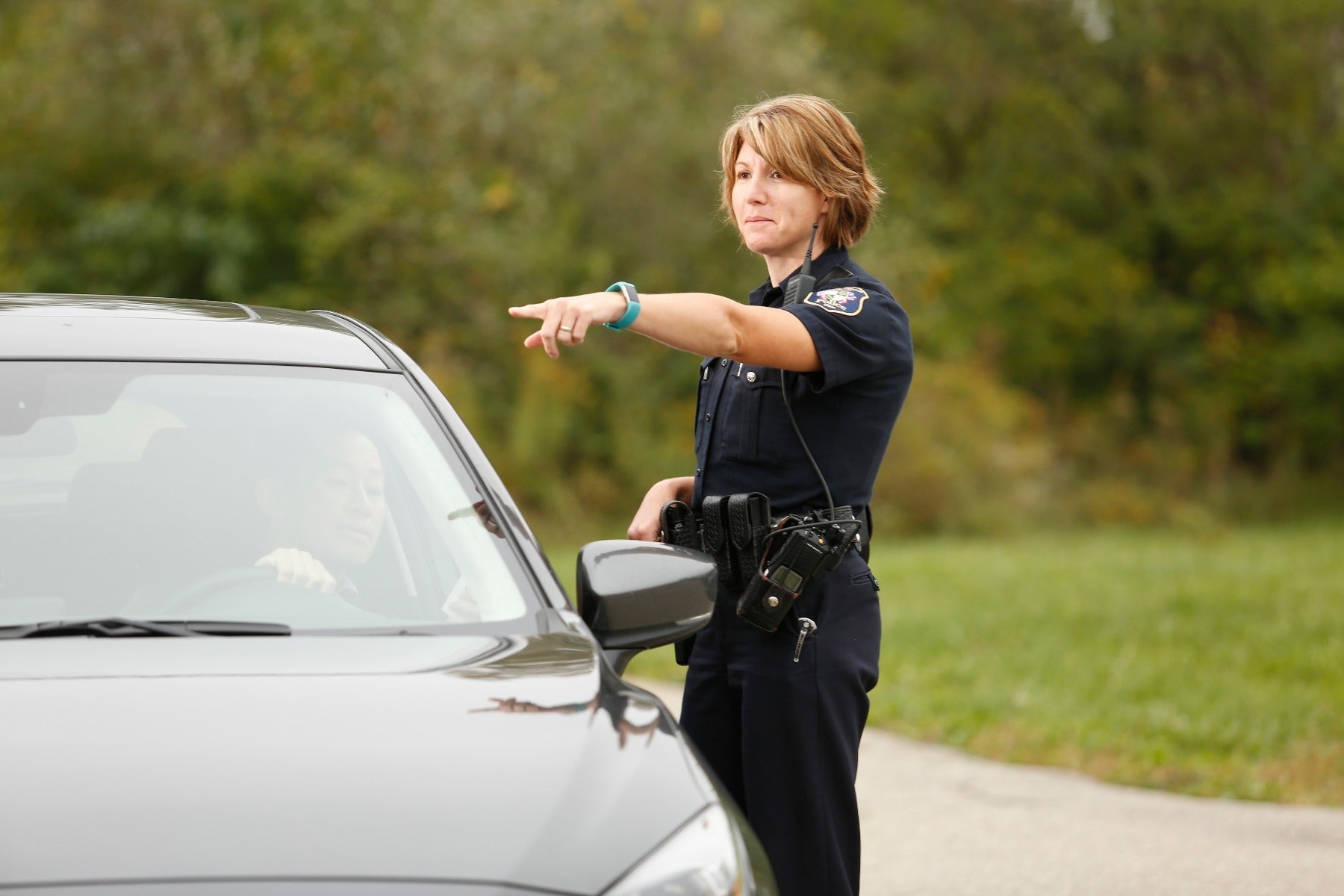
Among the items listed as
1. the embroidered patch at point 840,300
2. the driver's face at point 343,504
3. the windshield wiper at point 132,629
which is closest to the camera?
the windshield wiper at point 132,629

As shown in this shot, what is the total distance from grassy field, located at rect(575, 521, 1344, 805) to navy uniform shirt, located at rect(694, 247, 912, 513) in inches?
143

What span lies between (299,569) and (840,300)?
1146 millimetres

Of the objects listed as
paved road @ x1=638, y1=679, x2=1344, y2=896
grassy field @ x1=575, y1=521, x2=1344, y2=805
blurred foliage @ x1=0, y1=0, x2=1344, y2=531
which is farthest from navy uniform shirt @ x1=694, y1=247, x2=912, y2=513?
blurred foliage @ x1=0, y1=0, x2=1344, y2=531

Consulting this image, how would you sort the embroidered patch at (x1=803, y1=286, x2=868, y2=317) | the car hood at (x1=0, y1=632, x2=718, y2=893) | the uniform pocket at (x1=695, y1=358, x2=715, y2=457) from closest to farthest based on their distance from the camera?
the car hood at (x1=0, y1=632, x2=718, y2=893)
the embroidered patch at (x1=803, y1=286, x2=868, y2=317)
the uniform pocket at (x1=695, y1=358, x2=715, y2=457)

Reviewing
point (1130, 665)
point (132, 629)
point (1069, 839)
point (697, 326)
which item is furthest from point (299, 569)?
point (1130, 665)

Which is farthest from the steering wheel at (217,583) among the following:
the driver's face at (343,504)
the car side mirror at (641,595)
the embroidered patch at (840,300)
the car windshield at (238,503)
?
the embroidered patch at (840,300)

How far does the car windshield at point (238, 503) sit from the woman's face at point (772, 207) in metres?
0.80

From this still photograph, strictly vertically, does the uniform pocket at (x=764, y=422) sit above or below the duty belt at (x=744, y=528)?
above

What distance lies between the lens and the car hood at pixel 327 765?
1.84 metres

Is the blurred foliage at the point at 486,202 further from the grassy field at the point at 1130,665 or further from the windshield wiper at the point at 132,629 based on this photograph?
the windshield wiper at the point at 132,629

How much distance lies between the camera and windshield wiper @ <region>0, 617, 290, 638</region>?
2.37 meters

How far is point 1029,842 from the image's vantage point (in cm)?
533

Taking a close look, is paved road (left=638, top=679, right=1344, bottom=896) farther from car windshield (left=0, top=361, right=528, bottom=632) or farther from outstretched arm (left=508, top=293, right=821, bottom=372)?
car windshield (left=0, top=361, right=528, bottom=632)

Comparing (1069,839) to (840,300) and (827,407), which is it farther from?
(840,300)
